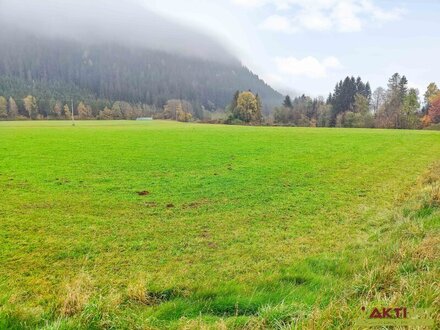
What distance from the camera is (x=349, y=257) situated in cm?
761

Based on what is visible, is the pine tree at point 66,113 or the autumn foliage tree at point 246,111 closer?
the autumn foliage tree at point 246,111

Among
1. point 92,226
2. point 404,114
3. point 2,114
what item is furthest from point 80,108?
point 92,226

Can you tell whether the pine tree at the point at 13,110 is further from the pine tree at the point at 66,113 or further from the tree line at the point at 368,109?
the tree line at the point at 368,109

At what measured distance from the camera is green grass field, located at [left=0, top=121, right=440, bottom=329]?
187 inches

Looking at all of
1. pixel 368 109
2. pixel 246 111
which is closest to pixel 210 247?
pixel 246 111

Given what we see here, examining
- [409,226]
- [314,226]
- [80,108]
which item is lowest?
[314,226]

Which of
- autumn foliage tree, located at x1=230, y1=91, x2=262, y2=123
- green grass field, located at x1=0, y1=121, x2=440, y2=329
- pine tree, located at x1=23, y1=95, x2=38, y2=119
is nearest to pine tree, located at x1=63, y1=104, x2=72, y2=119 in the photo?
pine tree, located at x1=23, y1=95, x2=38, y2=119

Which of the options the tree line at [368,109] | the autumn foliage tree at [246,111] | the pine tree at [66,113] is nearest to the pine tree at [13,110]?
the pine tree at [66,113]

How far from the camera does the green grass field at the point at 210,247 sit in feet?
15.6

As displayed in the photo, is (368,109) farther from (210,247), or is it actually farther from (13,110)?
(13,110)

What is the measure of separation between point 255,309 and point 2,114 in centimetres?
16155

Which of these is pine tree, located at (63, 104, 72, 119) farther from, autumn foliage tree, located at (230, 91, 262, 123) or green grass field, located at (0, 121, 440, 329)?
green grass field, located at (0, 121, 440, 329)

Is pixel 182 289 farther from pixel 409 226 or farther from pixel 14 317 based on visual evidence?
pixel 409 226

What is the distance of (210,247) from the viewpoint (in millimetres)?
8766
